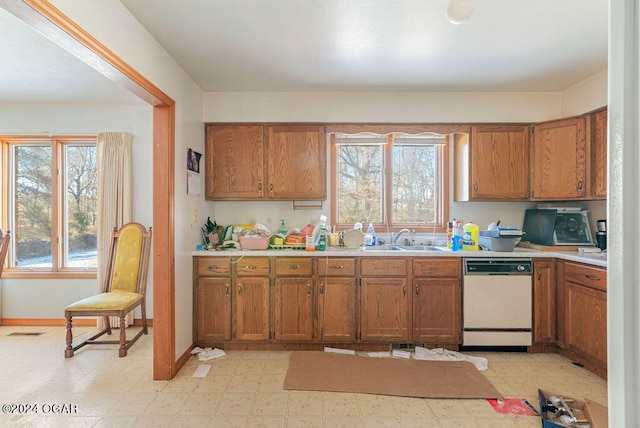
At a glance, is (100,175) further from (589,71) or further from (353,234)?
(589,71)

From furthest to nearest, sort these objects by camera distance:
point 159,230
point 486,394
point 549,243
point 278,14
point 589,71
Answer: point 549,243 → point 589,71 → point 159,230 → point 486,394 → point 278,14

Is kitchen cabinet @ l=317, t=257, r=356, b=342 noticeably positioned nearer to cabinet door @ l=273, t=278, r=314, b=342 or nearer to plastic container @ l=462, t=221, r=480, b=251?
cabinet door @ l=273, t=278, r=314, b=342

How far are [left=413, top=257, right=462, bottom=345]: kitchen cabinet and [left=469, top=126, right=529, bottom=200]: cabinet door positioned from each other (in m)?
0.88

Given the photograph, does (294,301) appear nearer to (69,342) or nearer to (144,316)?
(144,316)

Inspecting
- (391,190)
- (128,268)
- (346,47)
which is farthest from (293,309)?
(346,47)

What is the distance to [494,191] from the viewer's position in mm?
3271

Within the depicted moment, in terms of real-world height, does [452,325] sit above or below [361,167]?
below

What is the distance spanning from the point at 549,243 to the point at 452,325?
4.27 ft

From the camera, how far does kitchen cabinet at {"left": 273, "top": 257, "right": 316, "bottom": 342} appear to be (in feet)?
9.73

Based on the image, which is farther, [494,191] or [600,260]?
[494,191]

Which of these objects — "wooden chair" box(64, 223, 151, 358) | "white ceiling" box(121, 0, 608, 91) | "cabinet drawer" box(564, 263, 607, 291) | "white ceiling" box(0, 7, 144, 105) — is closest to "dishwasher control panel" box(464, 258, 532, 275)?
"cabinet drawer" box(564, 263, 607, 291)

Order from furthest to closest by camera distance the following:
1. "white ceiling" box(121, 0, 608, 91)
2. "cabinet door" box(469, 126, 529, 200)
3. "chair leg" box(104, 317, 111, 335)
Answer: "chair leg" box(104, 317, 111, 335), "cabinet door" box(469, 126, 529, 200), "white ceiling" box(121, 0, 608, 91)

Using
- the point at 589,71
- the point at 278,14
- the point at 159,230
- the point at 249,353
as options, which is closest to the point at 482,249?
the point at 589,71

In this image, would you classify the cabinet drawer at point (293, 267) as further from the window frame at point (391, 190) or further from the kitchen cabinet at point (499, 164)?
the kitchen cabinet at point (499, 164)
